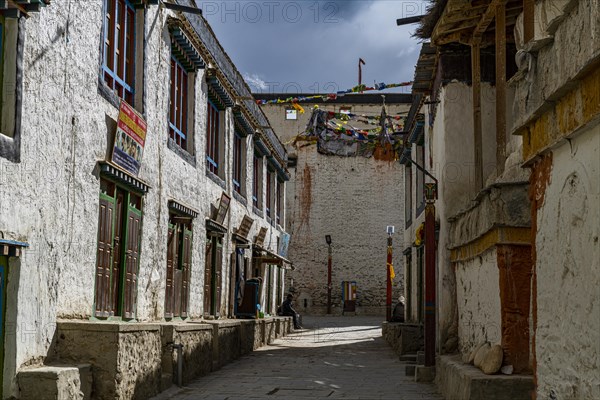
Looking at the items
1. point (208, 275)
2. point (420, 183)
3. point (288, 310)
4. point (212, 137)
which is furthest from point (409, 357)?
point (288, 310)

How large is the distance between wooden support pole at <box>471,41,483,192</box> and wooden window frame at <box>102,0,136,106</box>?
16.9ft

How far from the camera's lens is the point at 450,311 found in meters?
13.4

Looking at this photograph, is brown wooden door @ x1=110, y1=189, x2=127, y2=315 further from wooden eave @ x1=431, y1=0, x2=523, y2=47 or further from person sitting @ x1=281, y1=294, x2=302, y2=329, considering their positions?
person sitting @ x1=281, y1=294, x2=302, y2=329

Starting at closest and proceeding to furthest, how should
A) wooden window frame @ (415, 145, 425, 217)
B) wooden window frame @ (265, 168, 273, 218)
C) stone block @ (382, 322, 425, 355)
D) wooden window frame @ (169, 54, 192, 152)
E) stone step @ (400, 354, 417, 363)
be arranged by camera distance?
wooden window frame @ (169, 54, 192, 152), stone step @ (400, 354, 417, 363), stone block @ (382, 322, 425, 355), wooden window frame @ (415, 145, 425, 217), wooden window frame @ (265, 168, 273, 218)

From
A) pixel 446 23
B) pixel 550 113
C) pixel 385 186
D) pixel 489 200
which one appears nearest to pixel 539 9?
pixel 446 23

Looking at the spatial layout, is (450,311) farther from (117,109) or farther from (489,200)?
(117,109)

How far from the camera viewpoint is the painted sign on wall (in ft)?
34.4

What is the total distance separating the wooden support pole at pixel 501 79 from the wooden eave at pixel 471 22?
0.23 meters

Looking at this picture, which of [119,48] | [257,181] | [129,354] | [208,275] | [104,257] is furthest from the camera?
[257,181]

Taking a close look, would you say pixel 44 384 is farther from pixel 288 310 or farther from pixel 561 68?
pixel 288 310

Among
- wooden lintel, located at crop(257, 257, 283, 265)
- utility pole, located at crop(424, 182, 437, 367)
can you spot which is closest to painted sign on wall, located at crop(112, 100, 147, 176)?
utility pole, located at crop(424, 182, 437, 367)

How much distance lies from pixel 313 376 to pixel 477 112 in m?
4.80

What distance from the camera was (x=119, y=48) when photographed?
11.0 m

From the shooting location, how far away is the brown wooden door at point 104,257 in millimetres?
10070
